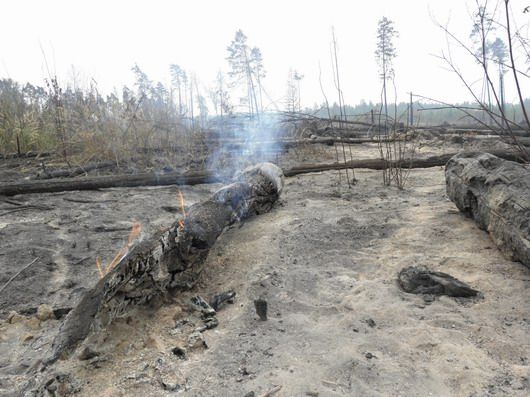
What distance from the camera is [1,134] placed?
275 inches

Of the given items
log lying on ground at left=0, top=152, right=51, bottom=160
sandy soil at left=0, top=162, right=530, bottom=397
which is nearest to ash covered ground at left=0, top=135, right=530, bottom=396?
sandy soil at left=0, top=162, right=530, bottom=397

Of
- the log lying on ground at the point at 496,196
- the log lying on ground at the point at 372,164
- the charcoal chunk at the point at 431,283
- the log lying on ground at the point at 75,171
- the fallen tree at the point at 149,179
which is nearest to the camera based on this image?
the charcoal chunk at the point at 431,283

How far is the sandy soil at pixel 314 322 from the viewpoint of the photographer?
1.59 m

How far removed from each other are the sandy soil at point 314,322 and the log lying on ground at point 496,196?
127mm

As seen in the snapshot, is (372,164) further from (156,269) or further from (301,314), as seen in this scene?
(156,269)

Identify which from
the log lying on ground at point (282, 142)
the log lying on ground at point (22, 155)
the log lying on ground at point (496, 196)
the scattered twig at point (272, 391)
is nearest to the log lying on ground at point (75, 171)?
the log lying on ground at point (22, 155)

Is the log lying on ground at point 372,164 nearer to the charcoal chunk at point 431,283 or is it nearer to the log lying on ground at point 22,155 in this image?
the charcoal chunk at point 431,283

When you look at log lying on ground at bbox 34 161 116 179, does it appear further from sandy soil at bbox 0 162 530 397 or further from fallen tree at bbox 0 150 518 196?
sandy soil at bbox 0 162 530 397

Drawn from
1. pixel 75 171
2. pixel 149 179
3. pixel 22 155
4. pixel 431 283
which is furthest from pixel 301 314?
pixel 22 155

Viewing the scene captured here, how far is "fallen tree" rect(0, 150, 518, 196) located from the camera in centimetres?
490

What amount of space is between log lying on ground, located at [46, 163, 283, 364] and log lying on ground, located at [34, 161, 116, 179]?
12.2 ft

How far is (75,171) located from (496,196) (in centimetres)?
587

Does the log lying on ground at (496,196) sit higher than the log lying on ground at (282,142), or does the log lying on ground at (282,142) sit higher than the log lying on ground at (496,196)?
the log lying on ground at (282,142)

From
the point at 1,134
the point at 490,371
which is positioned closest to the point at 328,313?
the point at 490,371
